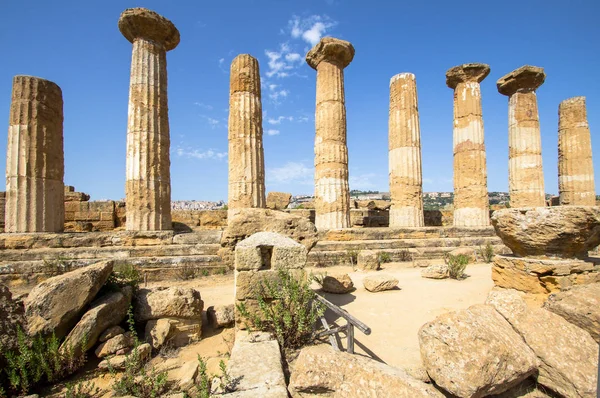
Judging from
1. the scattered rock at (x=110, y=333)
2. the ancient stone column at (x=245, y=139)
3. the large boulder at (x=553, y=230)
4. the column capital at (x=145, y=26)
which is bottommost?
the scattered rock at (x=110, y=333)

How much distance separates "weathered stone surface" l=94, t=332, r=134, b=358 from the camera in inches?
128

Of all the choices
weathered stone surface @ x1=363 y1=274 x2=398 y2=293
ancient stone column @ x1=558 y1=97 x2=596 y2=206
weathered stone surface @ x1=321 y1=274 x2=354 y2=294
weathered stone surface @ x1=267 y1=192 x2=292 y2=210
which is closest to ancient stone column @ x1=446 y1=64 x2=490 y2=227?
ancient stone column @ x1=558 y1=97 x2=596 y2=206

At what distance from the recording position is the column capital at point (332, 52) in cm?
1055

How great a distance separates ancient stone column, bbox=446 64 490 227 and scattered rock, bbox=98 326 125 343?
12234mm

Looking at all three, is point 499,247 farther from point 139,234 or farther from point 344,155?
point 139,234

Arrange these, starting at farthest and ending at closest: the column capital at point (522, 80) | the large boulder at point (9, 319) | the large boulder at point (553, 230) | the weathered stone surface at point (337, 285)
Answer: the column capital at point (522, 80), the weathered stone surface at point (337, 285), the large boulder at point (553, 230), the large boulder at point (9, 319)

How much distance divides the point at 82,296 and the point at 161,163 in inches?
231

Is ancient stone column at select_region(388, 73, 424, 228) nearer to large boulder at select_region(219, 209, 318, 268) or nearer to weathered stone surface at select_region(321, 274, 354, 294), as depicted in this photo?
weathered stone surface at select_region(321, 274, 354, 294)

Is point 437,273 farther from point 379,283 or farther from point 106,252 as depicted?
point 106,252

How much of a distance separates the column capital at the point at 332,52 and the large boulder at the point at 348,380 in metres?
10.7

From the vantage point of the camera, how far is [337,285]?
5.31m

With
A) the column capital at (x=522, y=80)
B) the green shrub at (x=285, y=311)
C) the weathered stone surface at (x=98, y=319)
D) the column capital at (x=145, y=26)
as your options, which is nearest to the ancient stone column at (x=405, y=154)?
the column capital at (x=522, y=80)

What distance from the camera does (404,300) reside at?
4.80 meters

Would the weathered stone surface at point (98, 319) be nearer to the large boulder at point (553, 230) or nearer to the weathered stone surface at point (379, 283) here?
the weathered stone surface at point (379, 283)
